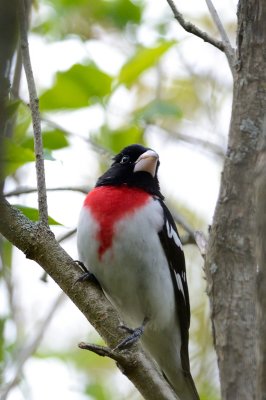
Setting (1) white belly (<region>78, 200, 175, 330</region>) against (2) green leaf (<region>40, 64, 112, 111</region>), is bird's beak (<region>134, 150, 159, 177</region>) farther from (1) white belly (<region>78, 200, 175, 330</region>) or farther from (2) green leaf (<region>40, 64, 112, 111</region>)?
(2) green leaf (<region>40, 64, 112, 111</region>)

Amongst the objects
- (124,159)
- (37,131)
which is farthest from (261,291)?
(124,159)

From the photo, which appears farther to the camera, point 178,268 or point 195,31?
point 178,268

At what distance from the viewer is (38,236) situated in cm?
239

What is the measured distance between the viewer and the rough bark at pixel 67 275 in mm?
2318

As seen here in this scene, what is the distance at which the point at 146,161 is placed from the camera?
378 centimetres

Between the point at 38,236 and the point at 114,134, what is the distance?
1629mm

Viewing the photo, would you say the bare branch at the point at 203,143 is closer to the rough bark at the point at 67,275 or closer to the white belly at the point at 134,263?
the white belly at the point at 134,263

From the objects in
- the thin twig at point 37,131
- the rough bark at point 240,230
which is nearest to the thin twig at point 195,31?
the rough bark at point 240,230

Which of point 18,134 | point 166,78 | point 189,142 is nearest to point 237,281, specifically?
point 18,134

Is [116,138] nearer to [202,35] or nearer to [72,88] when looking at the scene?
[72,88]

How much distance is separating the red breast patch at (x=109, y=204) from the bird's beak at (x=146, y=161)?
0.41ft

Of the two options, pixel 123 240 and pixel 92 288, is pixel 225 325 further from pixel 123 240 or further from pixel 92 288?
pixel 123 240

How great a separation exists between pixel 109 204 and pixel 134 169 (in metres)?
0.31

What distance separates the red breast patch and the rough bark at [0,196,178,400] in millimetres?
1063
